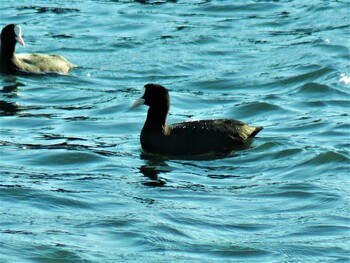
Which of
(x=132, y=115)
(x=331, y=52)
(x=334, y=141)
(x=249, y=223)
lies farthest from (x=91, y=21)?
(x=249, y=223)

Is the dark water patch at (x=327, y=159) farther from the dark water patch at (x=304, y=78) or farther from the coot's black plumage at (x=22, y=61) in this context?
the coot's black plumage at (x=22, y=61)

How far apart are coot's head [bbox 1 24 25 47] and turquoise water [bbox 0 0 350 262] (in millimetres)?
510

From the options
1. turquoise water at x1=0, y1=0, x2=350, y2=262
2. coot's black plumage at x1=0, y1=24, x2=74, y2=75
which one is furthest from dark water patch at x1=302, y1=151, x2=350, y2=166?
coot's black plumage at x1=0, y1=24, x2=74, y2=75

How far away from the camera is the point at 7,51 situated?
673 inches

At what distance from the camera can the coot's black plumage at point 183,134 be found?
13023 mm

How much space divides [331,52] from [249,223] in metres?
Result: 8.64

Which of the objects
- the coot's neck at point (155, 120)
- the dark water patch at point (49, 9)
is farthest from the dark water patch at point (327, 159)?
the dark water patch at point (49, 9)

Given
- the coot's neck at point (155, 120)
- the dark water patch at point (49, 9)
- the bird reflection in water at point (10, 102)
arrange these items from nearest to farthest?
the coot's neck at point (155, 120) < the bird reflection in water at point (10, 102) < the dark water patch at point (49, 9)

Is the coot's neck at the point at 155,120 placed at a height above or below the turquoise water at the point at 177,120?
above

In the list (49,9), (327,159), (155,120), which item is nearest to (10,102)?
(155,120)

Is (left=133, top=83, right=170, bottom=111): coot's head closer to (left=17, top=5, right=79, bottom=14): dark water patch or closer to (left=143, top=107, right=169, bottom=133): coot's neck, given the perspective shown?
(left=143, top=107, right=169, bottom=133): coot's neck

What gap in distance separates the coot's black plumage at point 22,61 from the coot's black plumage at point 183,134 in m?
4.12

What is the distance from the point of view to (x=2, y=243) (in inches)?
378

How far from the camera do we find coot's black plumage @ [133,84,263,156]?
13.0 metres
